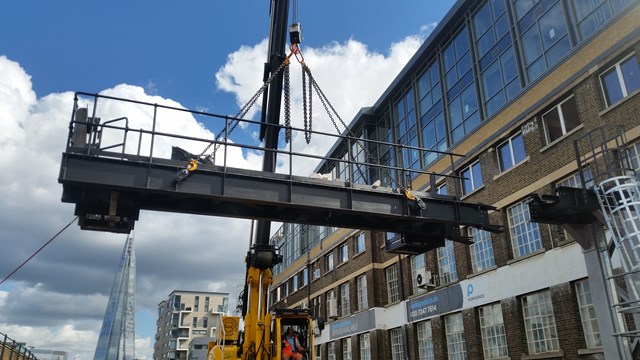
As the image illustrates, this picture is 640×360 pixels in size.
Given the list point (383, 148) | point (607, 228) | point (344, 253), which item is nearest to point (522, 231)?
point (607, 228)

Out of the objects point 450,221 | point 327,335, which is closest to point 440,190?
point 450,221

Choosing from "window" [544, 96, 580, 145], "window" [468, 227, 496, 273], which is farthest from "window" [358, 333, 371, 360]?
"window" [544, 96, 580, 145]

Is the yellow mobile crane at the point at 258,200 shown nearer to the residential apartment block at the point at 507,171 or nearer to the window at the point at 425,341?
the residential apartment block at the point at 507,171

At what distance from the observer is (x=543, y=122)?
60.9 feet

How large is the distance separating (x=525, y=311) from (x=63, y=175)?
15.8 meters

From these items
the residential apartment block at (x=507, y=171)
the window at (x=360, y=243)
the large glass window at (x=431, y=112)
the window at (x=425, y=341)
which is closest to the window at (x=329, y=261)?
the window at (x=360, y=243)

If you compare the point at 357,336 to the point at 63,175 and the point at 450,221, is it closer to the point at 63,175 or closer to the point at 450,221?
the point at 450,221

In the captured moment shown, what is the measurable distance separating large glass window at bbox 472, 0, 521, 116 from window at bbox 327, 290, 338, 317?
18.5 meters

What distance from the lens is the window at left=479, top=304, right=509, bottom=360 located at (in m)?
19.2

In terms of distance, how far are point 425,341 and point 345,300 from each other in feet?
33.8

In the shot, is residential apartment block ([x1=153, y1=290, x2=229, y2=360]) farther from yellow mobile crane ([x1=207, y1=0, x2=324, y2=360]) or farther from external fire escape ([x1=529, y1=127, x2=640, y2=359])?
external fire escape ([x1=529, y1=127, x2=640, y2=359])

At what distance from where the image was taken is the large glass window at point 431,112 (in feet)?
84.4

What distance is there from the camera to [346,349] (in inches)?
1299

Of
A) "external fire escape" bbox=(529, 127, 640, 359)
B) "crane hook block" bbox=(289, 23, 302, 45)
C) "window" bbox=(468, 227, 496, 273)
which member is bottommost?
"external fire escape" bbox=(529, 127, 640, 359)
